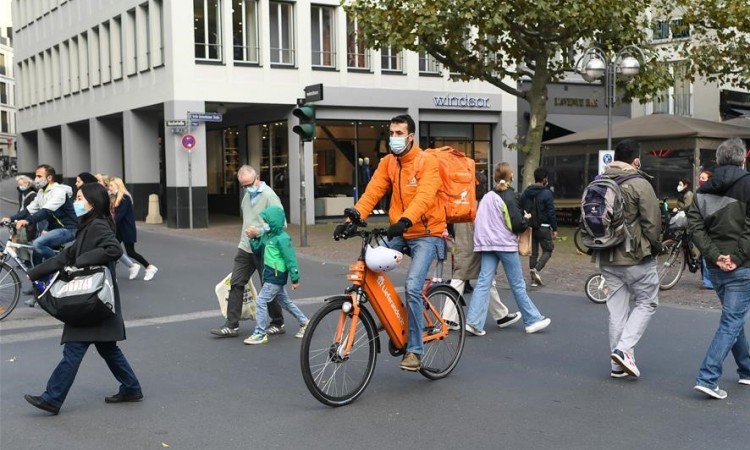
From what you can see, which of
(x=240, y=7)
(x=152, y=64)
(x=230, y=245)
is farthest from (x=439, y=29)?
(x=152, y=64)

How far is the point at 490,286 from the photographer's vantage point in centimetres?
847

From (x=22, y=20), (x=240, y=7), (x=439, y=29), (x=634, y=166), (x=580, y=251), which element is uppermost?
(x=22, y=20)

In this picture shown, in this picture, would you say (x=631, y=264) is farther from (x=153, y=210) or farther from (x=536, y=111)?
(x=153, y=210)

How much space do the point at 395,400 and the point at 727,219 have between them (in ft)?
8.66

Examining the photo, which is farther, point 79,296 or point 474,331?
point 474,331

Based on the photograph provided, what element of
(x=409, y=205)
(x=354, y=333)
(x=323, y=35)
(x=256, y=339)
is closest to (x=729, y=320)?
(x=409, y=205)

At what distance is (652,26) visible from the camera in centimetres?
2000

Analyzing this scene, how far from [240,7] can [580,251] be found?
50.5 feet

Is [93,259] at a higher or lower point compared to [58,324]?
higher

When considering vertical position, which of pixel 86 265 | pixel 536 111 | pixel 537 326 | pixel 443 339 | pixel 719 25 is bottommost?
pixel 537 326

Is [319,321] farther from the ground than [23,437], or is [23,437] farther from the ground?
[319,321]

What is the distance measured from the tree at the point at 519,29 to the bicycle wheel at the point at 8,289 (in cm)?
1074

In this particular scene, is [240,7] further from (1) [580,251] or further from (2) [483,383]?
(2) [483,383]

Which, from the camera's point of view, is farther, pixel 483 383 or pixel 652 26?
pixel 652 26
